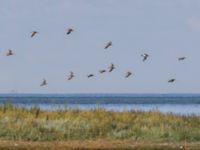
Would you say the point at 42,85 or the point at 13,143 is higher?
the point at 42,85

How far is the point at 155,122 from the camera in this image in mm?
50469

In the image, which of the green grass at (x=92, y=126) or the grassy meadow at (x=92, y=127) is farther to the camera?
the green grass at (x=92, y=126)

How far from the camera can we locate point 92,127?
1896 inches

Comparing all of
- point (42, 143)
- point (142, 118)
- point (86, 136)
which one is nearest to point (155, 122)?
point (142, 118)

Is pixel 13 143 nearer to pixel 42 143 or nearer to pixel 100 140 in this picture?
pixel 42 143

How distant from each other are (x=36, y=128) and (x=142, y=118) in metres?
7.12

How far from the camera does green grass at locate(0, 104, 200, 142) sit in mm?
46781

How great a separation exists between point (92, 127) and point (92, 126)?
16 centimetres

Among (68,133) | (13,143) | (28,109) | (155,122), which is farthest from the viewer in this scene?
(28,109)

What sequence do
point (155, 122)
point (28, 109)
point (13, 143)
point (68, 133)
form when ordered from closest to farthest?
point (13, 143) < point (68, 133) < point (155, 122) < point (28, 109)

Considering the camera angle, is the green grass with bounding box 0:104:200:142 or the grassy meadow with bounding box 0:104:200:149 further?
the green grass with bounding box 0:104:200:142

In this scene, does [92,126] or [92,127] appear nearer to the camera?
[92,127]

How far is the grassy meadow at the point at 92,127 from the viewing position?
46656 millimetres

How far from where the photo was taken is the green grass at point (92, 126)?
46781 millimetres
